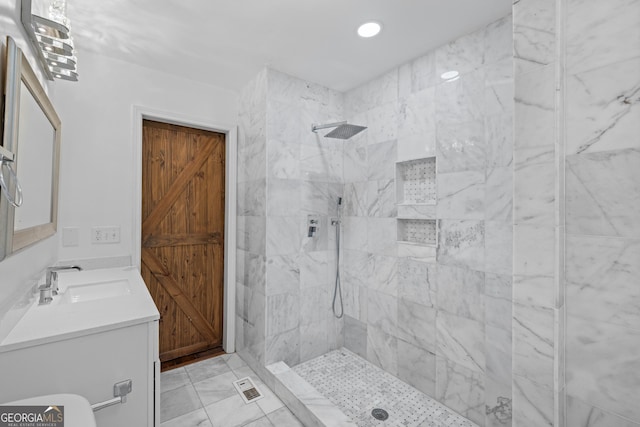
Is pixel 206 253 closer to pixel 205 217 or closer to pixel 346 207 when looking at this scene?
pixel 205 217

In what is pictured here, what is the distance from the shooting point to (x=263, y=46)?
6.66ft

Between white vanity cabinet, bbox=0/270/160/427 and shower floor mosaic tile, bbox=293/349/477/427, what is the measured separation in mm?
1264

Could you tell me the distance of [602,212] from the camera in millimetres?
1062

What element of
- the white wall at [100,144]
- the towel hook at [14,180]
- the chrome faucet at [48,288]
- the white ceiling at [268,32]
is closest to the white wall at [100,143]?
the white wall at [100,144]

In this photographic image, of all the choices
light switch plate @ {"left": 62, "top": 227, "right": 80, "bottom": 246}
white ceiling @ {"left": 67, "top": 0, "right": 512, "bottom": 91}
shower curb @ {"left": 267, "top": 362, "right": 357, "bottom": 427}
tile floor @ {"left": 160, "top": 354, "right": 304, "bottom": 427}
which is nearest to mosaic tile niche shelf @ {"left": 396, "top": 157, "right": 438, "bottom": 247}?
white ceiling @ {"left": 67, "top": 0, "right": 512, "bottom": 91}

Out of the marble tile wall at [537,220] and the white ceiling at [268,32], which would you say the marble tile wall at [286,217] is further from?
the marble tile wall at [537,220]

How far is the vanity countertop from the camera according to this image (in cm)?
93

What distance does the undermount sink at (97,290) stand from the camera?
5.06ft

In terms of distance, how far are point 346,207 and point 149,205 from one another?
166 cm

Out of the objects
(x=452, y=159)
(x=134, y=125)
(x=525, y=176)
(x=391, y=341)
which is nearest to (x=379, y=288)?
(x=391, y=341)

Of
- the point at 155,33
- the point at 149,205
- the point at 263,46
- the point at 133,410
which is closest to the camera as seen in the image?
the point at 133,410

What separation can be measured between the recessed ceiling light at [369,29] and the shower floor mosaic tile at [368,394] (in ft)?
7.98

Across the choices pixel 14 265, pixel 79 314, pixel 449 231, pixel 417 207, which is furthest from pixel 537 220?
pixel 14 265

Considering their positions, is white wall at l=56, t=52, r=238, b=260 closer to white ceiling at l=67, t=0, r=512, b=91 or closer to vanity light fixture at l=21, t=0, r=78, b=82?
white ceiling at l=67, t=0, r=512, b=91
